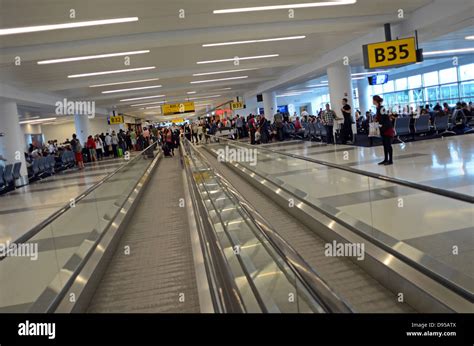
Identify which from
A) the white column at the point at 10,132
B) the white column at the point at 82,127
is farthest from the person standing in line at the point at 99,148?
the white column at the point at 10,132

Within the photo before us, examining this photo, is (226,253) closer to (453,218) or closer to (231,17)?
(453,218)

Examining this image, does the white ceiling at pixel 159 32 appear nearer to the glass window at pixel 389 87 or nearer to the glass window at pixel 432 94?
the glass window at pixel 432 94

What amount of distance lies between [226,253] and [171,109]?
111 feet

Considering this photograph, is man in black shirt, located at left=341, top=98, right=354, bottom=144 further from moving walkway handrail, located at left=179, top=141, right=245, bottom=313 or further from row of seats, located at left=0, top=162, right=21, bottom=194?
row of seats, located at left=0, top=162, right=21, bottom=194

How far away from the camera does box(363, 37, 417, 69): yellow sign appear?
1312 centimetres

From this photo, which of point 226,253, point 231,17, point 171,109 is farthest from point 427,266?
point 171,109

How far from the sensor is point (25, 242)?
459 centimetres

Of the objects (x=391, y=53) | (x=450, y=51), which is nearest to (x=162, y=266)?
(x=391, y=53)

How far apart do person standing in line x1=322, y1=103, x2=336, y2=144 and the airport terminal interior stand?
0.09 metres

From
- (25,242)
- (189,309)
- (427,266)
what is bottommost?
(189,309)

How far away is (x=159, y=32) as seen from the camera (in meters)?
12.1

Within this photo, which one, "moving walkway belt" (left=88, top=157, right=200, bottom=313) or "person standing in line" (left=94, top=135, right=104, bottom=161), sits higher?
"person standing in line" (left=94, top=135, right=104, bottom=161)

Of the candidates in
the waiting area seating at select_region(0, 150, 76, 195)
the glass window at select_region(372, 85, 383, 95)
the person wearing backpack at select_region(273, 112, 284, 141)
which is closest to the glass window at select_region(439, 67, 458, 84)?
the glass window at select_region(372, 85, 383, 95)

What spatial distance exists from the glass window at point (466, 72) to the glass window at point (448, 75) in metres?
0.45
